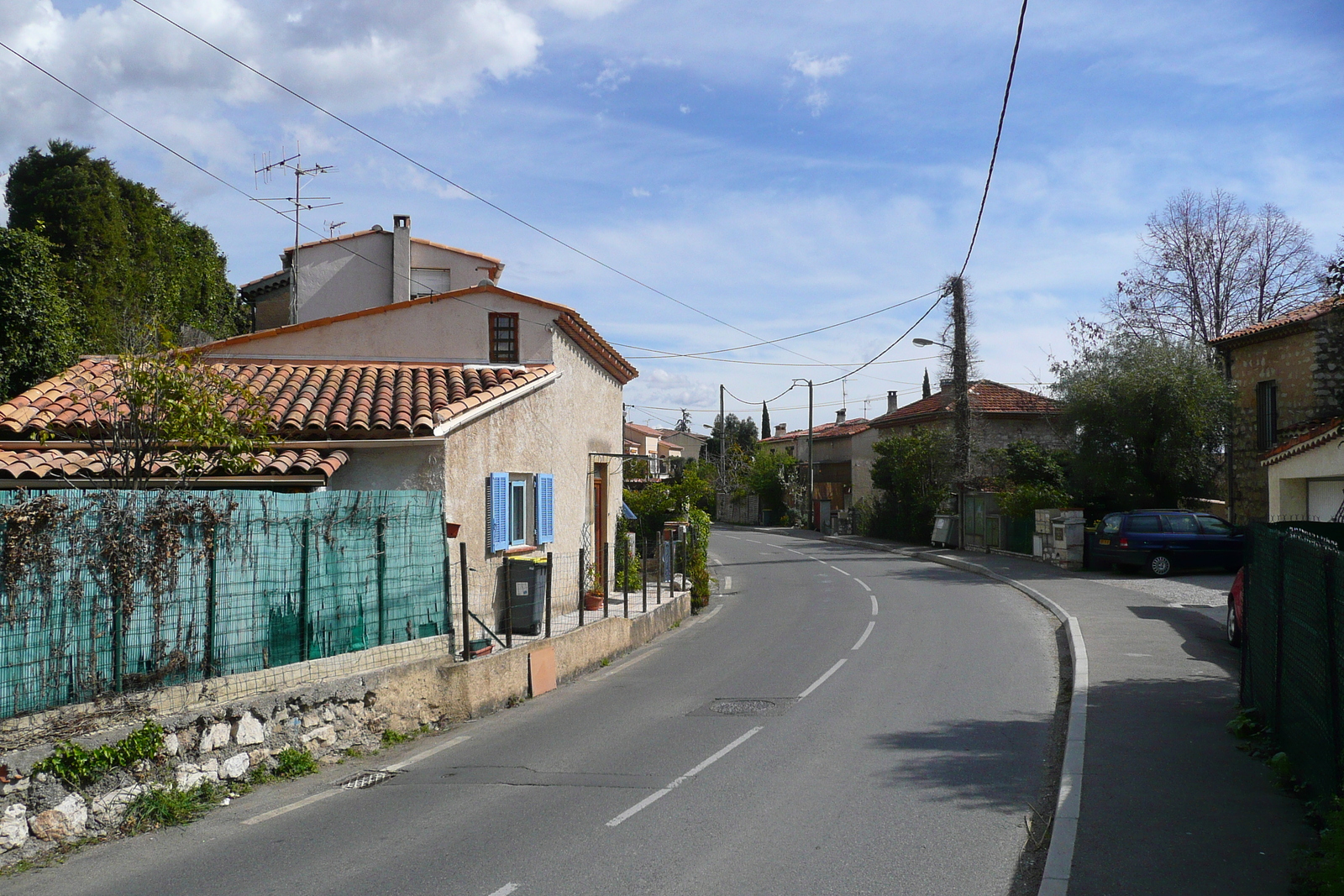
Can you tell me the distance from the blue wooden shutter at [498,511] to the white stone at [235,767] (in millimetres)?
6181

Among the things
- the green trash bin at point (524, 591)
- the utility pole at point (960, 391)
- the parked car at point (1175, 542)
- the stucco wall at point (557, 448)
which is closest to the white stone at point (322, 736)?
the stucco wall at point (557, 448)

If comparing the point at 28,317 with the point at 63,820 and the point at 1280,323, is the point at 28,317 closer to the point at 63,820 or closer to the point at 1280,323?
the point at 63,820

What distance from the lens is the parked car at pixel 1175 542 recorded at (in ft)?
77.6

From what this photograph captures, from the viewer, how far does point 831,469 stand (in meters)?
61.8

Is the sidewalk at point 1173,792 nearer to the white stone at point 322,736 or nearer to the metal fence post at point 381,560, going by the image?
the white stone at point 322,736

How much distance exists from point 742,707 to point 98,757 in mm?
6314

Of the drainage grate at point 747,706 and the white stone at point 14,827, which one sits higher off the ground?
the white stone at point 14,827

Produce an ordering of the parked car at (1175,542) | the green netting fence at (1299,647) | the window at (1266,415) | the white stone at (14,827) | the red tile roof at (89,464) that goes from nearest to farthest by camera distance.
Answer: the green netting fence at (1299,647)
the white stone at (14,827)
the red tile roof at (89,464)
the parked car at (1175,542)
the window at (1266,415)

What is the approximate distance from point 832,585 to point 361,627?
17.0 metres

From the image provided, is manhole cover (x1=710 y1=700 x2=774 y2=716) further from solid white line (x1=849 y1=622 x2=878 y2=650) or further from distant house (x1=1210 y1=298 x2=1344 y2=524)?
distant house (x1=1210 y1=298 x2=1344 y2=524)

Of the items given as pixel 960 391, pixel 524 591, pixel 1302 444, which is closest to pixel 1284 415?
pixel 1302 444

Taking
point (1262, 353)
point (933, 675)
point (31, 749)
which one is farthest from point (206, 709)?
point (1262, 353)

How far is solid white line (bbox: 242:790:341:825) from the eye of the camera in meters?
7.14

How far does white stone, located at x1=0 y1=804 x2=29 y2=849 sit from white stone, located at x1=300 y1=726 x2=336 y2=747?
2508 mm
